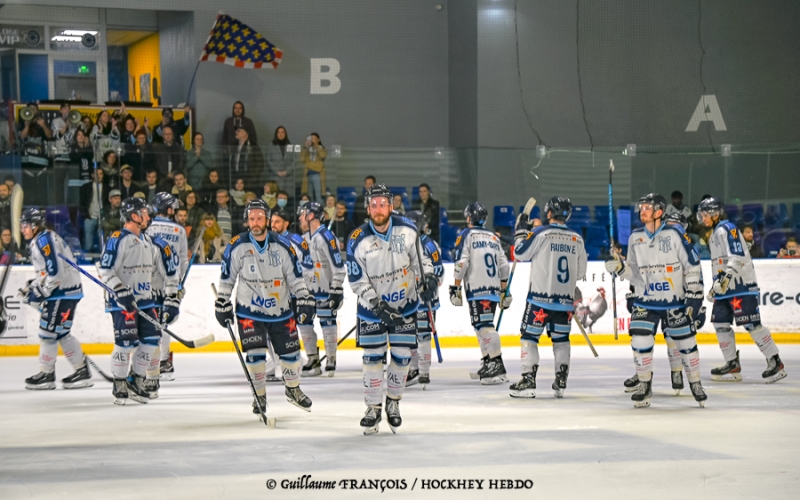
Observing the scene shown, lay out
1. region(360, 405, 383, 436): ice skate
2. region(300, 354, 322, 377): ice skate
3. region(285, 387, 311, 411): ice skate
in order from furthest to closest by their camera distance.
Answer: region(300, 354, 322, 377): ice skate, region(285, 387, 311, 411): ice skate, region(360, 405, 383, 436): ice skate

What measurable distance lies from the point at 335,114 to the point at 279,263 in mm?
11161

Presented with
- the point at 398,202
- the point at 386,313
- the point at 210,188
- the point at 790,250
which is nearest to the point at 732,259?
the point at 386,313

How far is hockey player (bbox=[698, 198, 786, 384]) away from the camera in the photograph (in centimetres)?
873

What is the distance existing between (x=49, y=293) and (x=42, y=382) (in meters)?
0.85

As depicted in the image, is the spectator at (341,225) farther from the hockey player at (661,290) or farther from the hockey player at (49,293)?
the hockey player at (661,290)

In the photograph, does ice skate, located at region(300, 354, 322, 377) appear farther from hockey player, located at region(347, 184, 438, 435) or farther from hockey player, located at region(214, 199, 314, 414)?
hockey player, located at region(347, 184, 438, 435)

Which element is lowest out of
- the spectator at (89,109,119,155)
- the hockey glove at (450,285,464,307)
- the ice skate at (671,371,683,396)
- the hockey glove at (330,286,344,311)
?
the ice skate at (671,371,683,396)

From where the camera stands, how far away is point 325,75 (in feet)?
58.0

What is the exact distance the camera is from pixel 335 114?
1770 centimetres

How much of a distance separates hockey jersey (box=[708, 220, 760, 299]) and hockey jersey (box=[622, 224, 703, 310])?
1.46 m

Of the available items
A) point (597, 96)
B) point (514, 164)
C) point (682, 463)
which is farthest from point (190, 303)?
point (597, 96)

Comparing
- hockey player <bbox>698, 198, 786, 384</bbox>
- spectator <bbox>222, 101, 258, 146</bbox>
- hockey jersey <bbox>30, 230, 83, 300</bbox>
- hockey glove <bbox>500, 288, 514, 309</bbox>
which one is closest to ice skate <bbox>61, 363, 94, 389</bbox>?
hockey jersey <bbox>30, 230, 83, 300</bbox>

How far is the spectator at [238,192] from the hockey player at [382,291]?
6.22m

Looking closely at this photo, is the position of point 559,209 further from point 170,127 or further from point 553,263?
point 170,127
